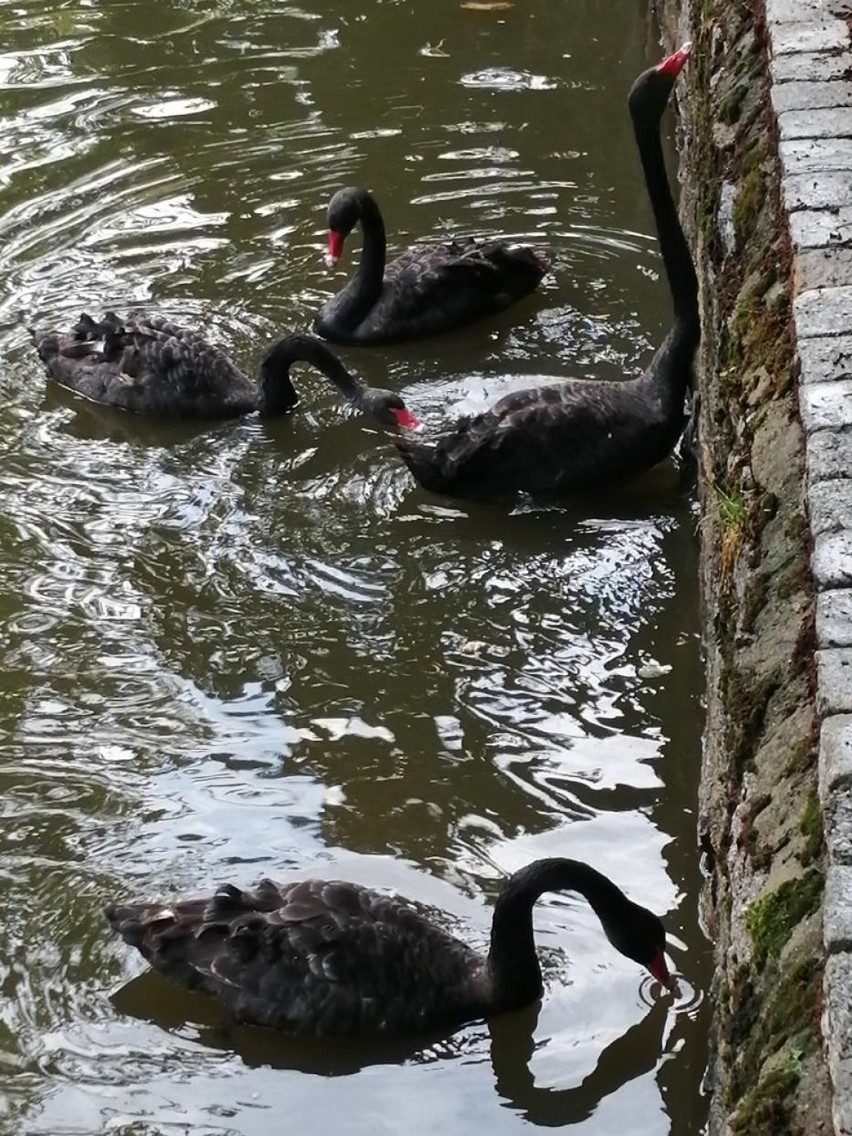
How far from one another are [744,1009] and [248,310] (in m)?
5.56

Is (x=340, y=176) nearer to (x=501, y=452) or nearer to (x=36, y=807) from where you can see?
(x=501, y=452)

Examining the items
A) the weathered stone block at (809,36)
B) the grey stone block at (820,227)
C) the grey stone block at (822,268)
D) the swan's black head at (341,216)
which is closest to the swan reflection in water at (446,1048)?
the grey stone block at (822,268)

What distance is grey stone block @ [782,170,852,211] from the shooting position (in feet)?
15.1

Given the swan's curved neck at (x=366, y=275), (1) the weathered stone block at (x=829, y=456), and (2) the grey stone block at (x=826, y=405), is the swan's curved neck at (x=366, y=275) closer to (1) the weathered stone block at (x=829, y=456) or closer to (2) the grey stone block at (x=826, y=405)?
(2) the grey stone block at (x=826, y=405)

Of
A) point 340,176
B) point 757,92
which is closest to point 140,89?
point 340,176

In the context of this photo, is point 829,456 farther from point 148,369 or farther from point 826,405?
point 148,369

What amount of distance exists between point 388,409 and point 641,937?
126 inches

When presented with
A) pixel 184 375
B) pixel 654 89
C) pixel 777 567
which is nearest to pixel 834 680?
pixel 777 567

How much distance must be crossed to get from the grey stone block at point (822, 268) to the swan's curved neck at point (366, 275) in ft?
12.0

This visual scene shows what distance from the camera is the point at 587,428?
6.54 metres

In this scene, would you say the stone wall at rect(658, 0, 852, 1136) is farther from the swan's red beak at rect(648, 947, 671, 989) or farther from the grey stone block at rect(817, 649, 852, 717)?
the swan's red beak at rect(648, 947, 671, 989)

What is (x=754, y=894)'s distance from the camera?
10.4ft

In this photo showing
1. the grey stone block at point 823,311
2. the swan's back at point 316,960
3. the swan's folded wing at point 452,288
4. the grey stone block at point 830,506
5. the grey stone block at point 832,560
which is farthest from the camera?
the swan's folded wing at point 452,288

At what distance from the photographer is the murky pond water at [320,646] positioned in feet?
13.8
